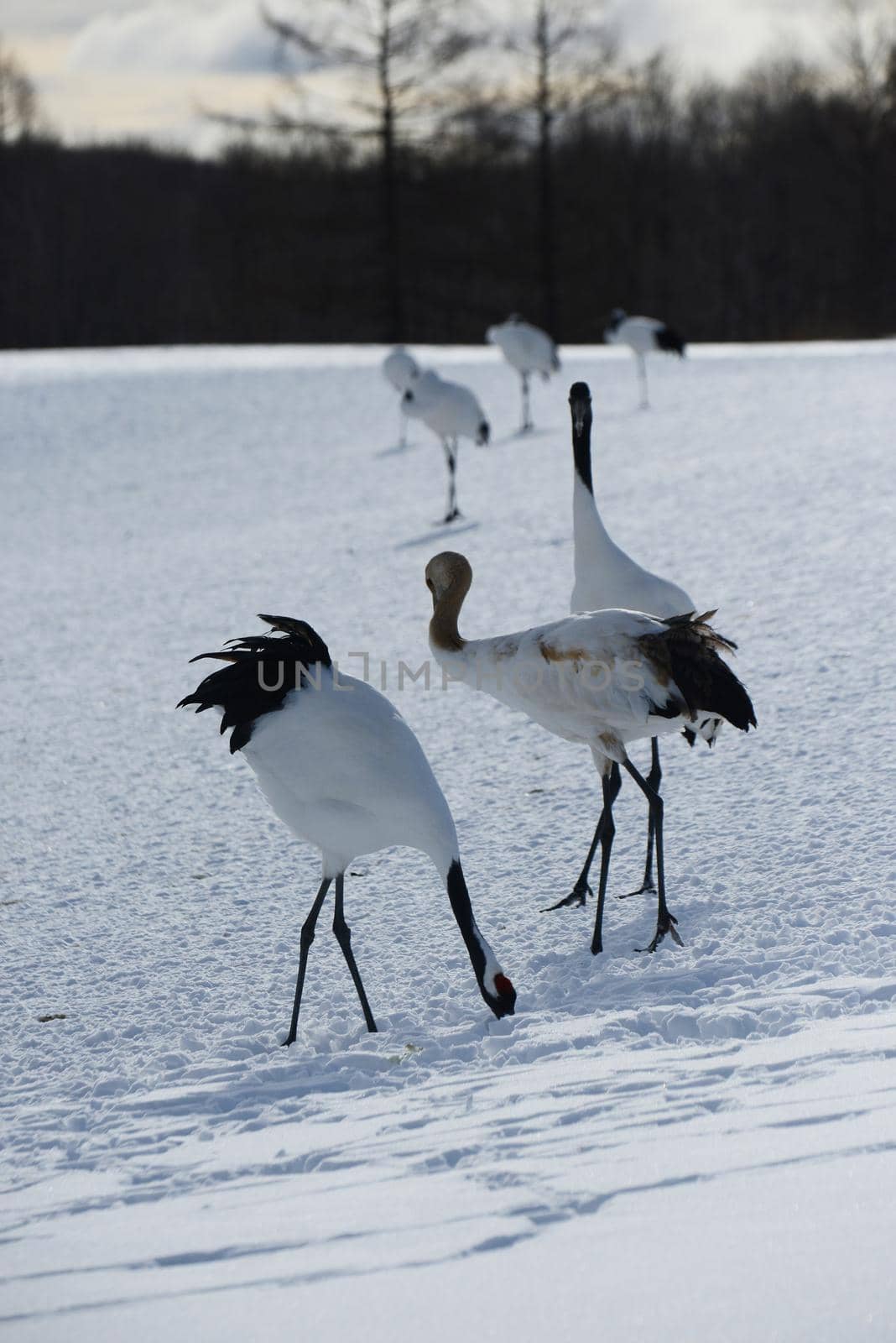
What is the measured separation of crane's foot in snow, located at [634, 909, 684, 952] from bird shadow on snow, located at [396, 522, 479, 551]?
577 centimetres

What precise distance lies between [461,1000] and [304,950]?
41 cm

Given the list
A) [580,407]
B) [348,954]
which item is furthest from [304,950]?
[580,407]

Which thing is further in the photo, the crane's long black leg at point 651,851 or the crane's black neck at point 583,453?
the crane's black neck at point 583,453

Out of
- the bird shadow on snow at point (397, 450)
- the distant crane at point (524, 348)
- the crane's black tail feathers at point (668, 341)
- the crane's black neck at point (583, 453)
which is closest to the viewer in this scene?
the crane's black neck at point (583, 453)

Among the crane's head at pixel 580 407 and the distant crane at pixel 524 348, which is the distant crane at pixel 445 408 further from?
the crane's head at pixel 580 407

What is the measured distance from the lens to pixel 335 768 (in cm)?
341

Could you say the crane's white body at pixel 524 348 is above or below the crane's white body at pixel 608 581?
above

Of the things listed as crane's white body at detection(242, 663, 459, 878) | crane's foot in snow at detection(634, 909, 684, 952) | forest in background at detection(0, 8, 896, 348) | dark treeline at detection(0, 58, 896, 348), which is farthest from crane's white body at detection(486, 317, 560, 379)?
dark treeline at detection(0, 58, 896, 348)

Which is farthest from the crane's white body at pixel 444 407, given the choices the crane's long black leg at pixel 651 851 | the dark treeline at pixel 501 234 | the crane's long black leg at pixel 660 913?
the dark treeline at pixel 501 234

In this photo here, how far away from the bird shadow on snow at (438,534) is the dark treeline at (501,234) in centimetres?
2162

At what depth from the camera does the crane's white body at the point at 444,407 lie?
37.2 feet

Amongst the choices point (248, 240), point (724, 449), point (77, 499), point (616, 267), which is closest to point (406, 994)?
point (724, 449)

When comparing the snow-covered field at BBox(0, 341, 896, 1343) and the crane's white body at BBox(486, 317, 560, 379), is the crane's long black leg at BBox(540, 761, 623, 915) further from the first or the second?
the crane's white body at BBox(486, 317, 560, 379)

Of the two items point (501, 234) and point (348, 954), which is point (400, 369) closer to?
point (348, 954)
